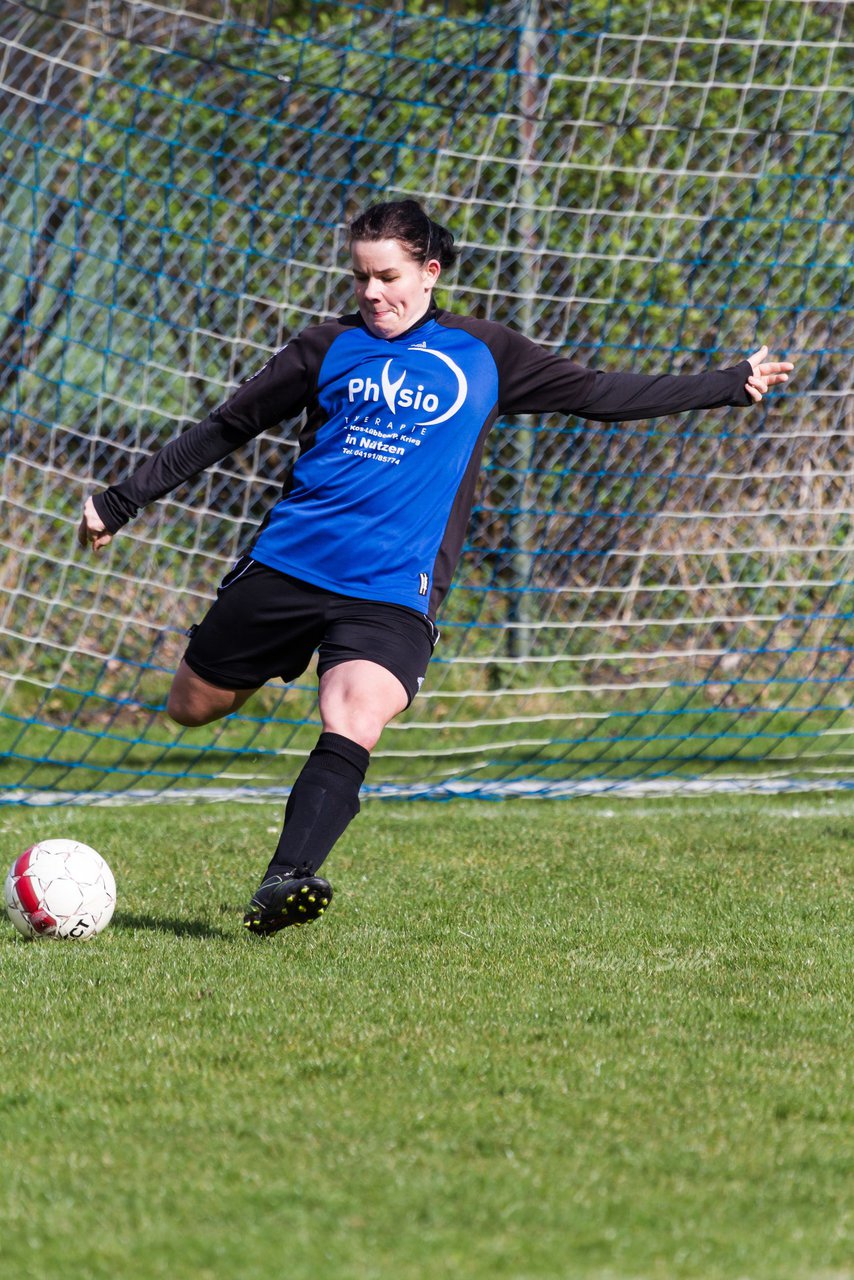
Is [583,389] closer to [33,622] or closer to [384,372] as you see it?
[384,372]

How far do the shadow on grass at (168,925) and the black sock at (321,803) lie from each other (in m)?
0.50

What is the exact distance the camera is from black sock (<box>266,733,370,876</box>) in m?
3.91

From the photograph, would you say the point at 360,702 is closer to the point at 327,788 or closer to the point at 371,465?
the point at 327,788

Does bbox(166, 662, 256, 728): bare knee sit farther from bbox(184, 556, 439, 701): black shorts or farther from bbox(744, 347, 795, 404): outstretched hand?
bbox(744, 347, 795, 404): outstretched hand

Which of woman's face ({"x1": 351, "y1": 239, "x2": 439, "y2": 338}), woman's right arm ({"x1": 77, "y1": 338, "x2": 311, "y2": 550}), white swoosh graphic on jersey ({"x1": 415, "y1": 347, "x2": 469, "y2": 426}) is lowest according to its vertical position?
woman's right arm ({"x1": 77, "y1": 338, "x2": 311, "y2": 550})

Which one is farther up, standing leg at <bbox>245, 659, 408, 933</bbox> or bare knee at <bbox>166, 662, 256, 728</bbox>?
bare knee at <bbox>166, 662, 256, 728</bbox>

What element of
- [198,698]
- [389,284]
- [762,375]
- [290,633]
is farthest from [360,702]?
[762,375]

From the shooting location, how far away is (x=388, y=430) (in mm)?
4242

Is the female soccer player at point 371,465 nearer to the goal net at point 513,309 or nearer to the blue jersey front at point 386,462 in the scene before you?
the blue jersey front at point 386,462

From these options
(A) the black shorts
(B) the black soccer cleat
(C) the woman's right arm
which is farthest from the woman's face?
(B) the black soccer cleat

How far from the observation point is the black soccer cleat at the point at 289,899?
374 cm

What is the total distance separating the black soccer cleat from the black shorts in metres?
0.63

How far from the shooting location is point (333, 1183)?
8.39 ft

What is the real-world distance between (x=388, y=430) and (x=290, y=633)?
2.05 feet
